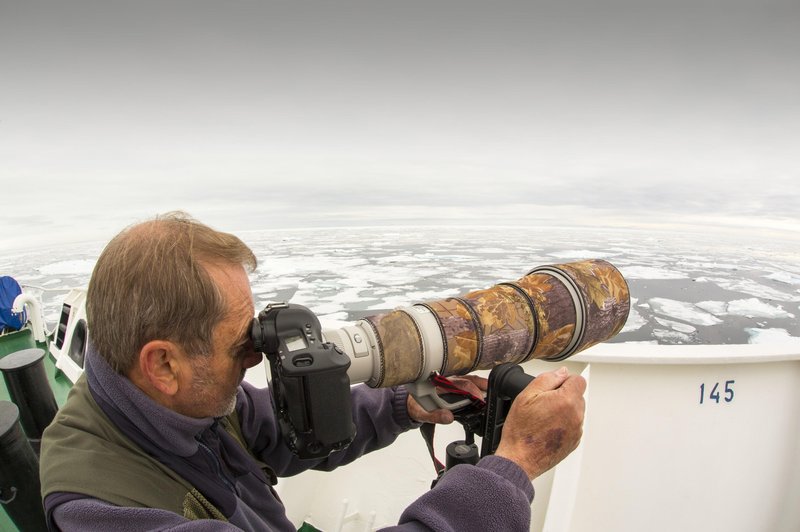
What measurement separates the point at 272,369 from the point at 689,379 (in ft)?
7.39

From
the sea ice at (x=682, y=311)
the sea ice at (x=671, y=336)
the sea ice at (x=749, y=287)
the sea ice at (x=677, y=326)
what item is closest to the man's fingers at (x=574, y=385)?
the sea ice at (x=671, y=336)

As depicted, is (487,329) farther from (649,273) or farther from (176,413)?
(649,273)

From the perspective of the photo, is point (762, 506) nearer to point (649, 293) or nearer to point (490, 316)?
point (490, 316)

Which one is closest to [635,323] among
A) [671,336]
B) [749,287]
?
[671,336]

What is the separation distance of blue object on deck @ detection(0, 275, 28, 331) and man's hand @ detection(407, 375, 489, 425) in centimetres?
485

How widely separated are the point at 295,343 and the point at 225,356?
0.53 feet

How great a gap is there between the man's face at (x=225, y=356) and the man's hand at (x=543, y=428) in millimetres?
549

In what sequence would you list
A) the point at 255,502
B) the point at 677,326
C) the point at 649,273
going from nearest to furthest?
the point at 255,502 → the point at 677,326 → the point at 649,273

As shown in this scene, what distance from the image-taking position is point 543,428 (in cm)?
83

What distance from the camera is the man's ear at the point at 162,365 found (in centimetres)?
74

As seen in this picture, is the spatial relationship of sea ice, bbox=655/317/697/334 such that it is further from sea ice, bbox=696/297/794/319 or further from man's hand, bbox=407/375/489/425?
man's hand, bbox=407/375/489/425

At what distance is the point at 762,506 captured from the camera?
2.35 meters

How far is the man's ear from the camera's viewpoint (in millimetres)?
742

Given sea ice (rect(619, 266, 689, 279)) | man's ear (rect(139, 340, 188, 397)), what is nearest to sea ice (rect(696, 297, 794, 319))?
sea ice (rect(619, 266, 689, 279))
